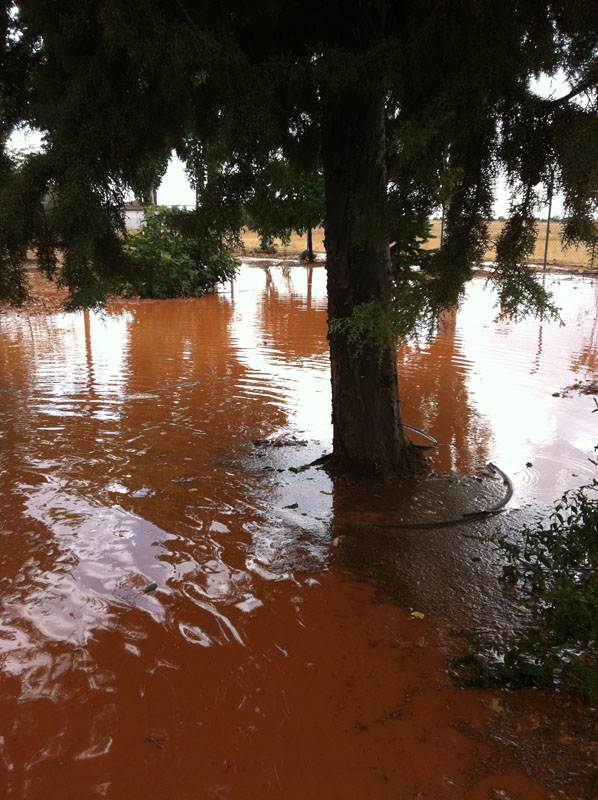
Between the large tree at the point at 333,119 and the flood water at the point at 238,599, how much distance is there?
163 cm

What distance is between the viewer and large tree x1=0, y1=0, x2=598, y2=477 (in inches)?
129

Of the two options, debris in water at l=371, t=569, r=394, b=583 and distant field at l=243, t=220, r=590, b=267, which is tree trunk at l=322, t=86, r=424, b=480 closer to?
distant field at l=243, t=220, r=590, b=267

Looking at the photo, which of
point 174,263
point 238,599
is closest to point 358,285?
point 238,599

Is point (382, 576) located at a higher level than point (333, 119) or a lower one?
lower

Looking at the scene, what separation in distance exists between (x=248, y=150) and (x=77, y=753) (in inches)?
138

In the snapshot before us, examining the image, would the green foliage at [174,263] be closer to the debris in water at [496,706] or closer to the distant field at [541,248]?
the distant field at [541,248]

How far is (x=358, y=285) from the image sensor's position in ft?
15.9

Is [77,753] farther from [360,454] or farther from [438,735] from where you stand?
[360,454]

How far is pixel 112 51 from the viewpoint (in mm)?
3537

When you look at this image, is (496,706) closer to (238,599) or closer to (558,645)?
(558,645)

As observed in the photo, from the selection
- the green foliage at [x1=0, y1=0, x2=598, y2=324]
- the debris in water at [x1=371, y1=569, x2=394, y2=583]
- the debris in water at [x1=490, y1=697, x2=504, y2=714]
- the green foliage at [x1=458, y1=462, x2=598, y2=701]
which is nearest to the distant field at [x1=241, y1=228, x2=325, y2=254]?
the green foliage at [x1=0, y1=0, x2=598, y2=324]

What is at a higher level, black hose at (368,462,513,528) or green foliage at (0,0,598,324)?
green foliage at (0,0,598,324)

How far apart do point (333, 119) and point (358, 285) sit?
50.3 inches

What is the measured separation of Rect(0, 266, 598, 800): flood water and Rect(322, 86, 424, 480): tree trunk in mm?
441
